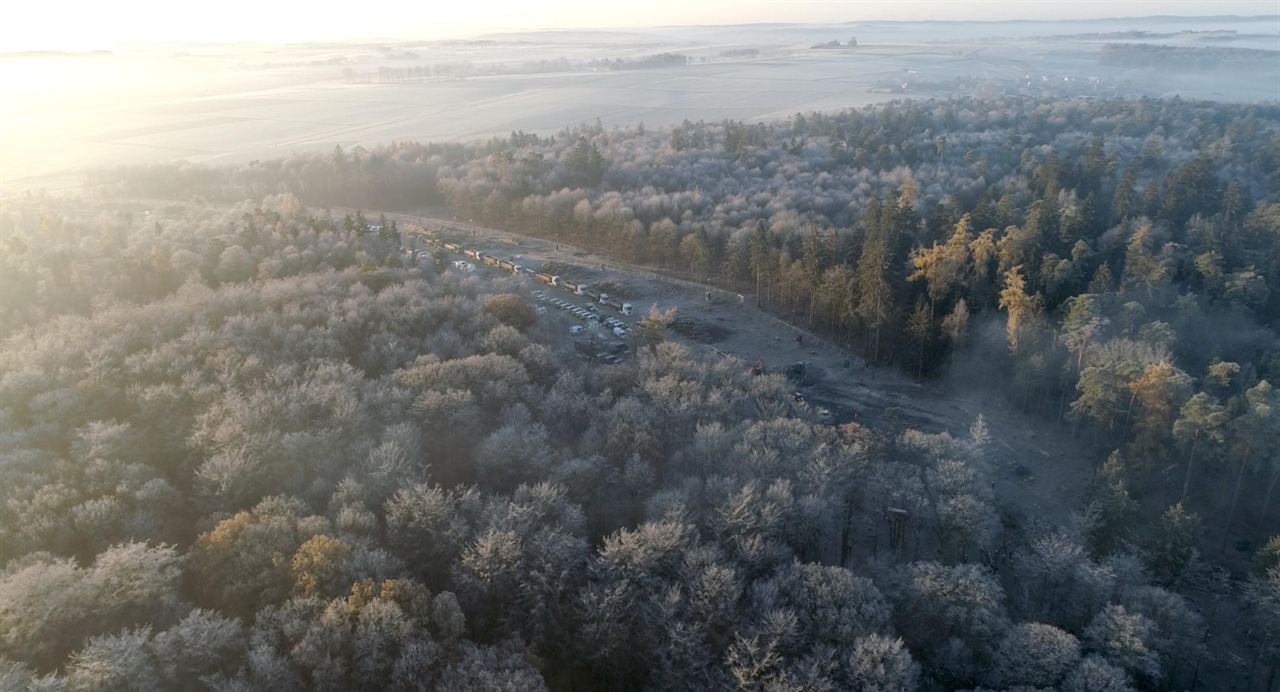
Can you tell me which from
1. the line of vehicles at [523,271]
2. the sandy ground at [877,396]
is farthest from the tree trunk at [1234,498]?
the line of vehicles at [523,271]

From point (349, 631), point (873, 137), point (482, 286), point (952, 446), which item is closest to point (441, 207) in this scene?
point (482, 286)

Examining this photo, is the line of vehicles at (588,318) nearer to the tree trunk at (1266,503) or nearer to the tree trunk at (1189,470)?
the tree trunk at (1189,470)

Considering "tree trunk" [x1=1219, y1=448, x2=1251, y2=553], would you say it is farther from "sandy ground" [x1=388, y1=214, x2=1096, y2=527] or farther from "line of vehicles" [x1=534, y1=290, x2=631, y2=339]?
"line of vehicles" [x1=534, y1=290, x2=631, y2=339]

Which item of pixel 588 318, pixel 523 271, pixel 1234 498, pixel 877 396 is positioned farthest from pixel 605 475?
pixel 523 271

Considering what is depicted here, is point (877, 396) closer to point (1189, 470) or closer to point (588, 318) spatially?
point (1189, 470)

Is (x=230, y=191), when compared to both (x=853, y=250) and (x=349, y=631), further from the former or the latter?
(x=349, y=631)

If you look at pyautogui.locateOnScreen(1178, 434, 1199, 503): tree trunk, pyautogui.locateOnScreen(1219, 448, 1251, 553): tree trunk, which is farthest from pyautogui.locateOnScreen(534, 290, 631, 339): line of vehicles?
pyautogui.locateOnScreen(1219, 448, 1251, 553): tree trunk

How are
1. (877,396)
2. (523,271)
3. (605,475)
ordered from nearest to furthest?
(605,475) < (877,396) < (523,271)
